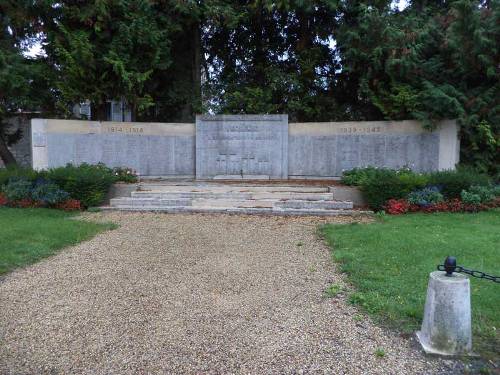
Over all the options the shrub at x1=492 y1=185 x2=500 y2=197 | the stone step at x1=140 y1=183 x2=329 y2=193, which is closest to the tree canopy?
the shrub at x1=492 y1=185 x2=500 y2=197

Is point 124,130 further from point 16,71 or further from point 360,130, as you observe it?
point 360,130

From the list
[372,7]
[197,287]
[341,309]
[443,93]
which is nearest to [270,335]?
[341,309]

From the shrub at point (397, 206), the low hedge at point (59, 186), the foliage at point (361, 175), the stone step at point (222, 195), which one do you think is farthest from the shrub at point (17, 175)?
the shrub at point (397, 206)

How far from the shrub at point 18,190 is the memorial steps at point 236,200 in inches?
80.3

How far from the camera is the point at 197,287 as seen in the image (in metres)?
4.87

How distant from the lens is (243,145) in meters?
13.8

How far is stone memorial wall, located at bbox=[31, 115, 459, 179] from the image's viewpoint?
12820mm

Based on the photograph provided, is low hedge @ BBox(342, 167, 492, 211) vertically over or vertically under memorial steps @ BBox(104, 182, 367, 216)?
over

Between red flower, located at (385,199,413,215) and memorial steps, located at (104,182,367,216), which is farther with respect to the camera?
memorial steps, located at (104,182,367,216)

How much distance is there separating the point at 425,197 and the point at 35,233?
831 centimetres

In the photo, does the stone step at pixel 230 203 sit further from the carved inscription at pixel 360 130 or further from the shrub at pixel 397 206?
the carved inscription at pixel 360 130

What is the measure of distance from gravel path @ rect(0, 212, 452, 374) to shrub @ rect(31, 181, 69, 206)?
390 cm

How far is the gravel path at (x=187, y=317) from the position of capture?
317cm

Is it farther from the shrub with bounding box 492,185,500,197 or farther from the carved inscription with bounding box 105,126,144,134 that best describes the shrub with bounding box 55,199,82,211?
the shrub with bounding box 492,185,500,197
